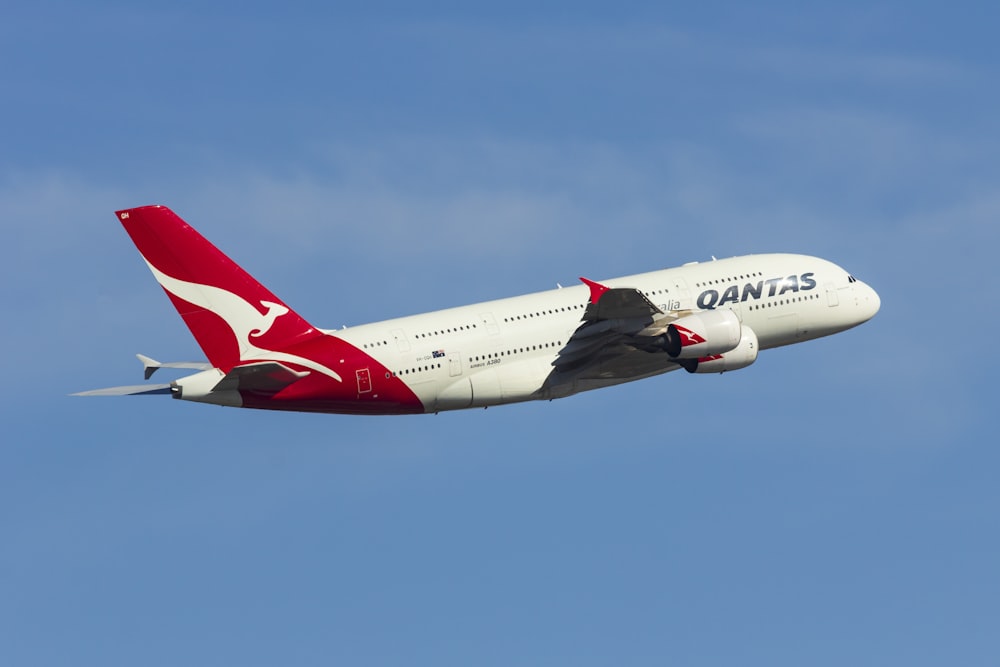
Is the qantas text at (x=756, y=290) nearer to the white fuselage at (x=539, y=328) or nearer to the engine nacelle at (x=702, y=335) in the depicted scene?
the white fuselage at (x=539, y=328)

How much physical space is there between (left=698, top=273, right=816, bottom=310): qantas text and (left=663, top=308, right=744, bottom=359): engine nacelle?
13.2 ft

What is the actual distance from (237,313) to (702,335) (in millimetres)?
18634

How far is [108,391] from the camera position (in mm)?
61594

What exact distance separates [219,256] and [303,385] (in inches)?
250

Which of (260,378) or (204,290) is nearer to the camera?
(260,378)

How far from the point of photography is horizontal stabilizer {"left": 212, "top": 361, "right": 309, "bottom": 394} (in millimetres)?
59531

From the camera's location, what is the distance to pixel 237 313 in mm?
61438

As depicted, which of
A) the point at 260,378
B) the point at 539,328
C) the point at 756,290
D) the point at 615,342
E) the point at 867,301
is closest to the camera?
the point at 260,378

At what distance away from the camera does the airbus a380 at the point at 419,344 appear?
60750 millimetres

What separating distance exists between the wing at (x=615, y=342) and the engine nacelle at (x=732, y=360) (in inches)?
50.0

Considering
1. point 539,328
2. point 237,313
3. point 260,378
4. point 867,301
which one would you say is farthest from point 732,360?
point 237,313

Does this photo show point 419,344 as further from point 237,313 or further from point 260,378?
point 237,313

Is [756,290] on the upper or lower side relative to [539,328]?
upper

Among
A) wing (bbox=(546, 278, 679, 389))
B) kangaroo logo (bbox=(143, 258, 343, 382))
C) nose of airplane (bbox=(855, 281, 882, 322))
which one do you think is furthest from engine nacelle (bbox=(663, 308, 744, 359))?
kangaroo logo (bbox=(143, 258, 343, 382))
